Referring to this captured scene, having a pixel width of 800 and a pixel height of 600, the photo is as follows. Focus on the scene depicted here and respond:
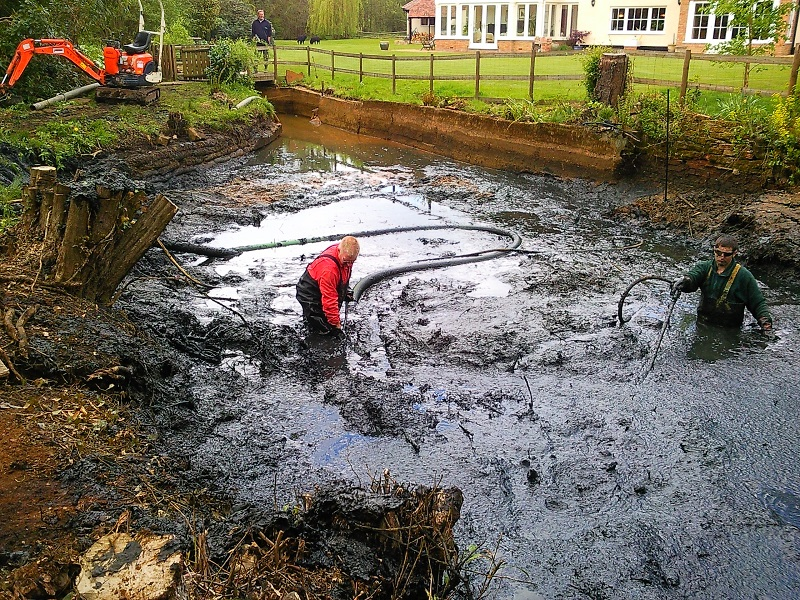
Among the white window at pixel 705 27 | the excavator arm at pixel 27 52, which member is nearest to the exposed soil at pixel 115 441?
the excavator arm at pixel 27 52

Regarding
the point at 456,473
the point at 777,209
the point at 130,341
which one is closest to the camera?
the point at 456,473

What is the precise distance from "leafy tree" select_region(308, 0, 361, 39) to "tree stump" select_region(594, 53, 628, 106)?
37.3m

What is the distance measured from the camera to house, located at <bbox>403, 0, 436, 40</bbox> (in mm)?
53219

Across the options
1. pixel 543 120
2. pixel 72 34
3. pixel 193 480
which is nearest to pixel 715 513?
pixel 193 480

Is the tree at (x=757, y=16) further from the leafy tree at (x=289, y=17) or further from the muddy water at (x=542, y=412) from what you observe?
the leafy tree at (x=289, y=17)

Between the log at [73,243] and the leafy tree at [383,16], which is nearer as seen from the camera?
the log at [73,243]

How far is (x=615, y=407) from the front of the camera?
7.37 m

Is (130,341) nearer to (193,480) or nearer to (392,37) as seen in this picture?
(193,480)

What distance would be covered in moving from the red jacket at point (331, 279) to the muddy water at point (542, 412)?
1.54 ft

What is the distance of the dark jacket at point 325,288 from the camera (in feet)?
27.2

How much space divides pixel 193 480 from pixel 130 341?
7.60 feet

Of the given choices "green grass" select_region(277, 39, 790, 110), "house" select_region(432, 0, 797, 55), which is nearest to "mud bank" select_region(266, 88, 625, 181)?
"green grass" select_region(277, 39, 790, 110)

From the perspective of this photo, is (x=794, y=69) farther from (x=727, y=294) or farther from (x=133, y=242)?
(x=133, y=242)

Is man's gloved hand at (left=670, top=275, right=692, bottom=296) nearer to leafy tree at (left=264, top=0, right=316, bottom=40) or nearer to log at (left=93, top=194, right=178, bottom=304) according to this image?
log at (left=93, top=194, right=178, bottom=304)
